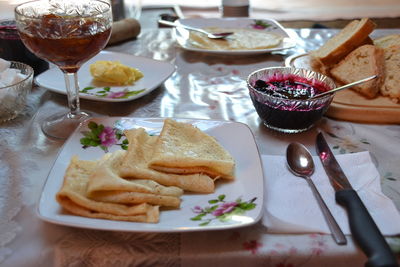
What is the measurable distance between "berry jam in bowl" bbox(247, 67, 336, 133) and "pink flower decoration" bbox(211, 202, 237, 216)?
1.11ft

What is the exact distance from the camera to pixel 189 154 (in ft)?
2.63

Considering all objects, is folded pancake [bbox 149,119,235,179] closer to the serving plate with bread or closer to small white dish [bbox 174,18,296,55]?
the serving plate with bread

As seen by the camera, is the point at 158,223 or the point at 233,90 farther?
the point at 233,90

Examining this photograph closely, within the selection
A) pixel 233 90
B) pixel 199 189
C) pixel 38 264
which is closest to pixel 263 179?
pixel 199 189

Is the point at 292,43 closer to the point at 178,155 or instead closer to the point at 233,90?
the point at 233,90

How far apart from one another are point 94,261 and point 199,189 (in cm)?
22

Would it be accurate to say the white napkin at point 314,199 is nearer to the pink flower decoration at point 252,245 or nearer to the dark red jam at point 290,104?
the pink flower decoration at point 252,245

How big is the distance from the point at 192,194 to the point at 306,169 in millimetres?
241

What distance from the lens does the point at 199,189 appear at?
759mm

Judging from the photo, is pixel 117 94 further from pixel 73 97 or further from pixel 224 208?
pixel 224 208

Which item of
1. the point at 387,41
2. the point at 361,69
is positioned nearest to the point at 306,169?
the point at 361,69

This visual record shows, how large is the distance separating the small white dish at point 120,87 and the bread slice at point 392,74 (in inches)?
24.2

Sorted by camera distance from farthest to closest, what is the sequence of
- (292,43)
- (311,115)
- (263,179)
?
(292,43) < (311,115) < (263,179)

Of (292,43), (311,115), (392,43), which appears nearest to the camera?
(311,115)
